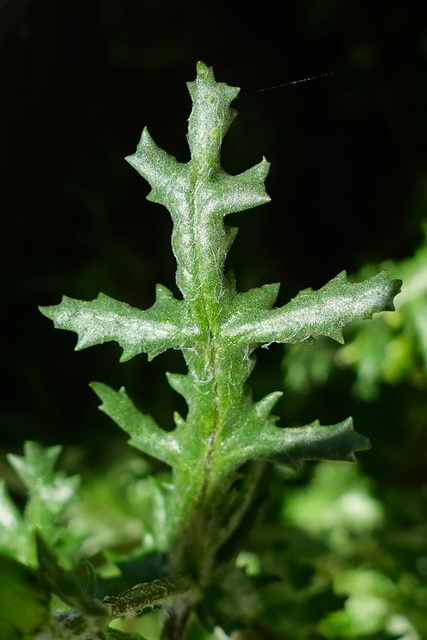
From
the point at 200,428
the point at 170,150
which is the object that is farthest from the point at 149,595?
the point at 170,150

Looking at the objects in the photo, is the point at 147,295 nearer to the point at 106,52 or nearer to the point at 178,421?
the point at 106,52

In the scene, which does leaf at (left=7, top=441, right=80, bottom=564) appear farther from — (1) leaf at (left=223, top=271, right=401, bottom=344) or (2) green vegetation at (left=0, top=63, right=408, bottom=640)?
(1) leaf at (left=223, top=271, right=401, bottom=344)

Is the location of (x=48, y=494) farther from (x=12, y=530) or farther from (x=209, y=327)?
(x=209, y=327)

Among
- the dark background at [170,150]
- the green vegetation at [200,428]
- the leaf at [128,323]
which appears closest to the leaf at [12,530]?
the green vegetation at [200,428]

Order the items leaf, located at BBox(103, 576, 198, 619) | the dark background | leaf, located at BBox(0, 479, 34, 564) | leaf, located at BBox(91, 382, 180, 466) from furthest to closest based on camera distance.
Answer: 1. the dark background
2. leaf, located at BBox(0, 479, 34, 564)
3. leaf, located at BBox(91, 382, 180, 466)
4. leaf, located at BBox(103, 576, 198, 619)

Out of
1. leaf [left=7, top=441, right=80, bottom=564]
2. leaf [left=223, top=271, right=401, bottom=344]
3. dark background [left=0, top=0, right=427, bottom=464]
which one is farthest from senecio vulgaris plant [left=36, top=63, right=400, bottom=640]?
dark background [left=0, top=0, right=427, bottom=464]

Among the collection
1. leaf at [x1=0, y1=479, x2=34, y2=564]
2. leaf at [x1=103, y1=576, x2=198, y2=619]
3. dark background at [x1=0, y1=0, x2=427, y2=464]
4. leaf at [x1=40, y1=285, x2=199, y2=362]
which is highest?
dark background at [x1=0, y1=0, x2=427, y2=464]
